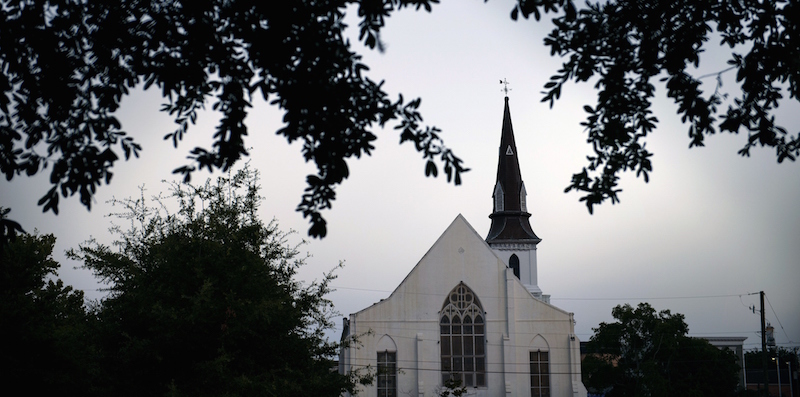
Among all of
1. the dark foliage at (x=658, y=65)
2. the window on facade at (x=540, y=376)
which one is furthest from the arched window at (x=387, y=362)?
the dark foliage at (x=658, y=65)

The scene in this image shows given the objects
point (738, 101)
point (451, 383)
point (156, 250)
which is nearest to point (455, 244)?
point (451, 383)

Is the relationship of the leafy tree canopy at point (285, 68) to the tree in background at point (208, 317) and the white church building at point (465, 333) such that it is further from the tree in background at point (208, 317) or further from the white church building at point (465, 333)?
the white church building at point (465, 333)

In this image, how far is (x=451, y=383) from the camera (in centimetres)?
3944

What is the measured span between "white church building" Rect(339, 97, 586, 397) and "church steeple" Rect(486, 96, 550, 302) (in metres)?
15.7

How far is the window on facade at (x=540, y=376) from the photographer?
42.4 m

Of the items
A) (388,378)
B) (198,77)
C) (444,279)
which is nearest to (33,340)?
(198,77)

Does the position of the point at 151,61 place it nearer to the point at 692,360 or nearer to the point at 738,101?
the point at 738,101

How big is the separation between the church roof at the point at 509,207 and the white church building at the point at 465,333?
1699 cm

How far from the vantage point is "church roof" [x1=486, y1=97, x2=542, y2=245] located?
60.9 m

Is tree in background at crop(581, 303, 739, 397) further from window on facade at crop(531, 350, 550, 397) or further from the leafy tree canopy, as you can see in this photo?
the leafy tree canopy

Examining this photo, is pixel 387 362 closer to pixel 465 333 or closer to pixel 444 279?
pixel 465 333

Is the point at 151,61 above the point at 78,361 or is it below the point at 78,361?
above

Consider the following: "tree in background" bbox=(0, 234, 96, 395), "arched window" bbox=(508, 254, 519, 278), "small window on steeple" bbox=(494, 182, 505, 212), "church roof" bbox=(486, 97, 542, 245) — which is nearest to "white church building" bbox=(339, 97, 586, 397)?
"arched window" bbox=(508, 254, 519, 278)

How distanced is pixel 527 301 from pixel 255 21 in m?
37.1
